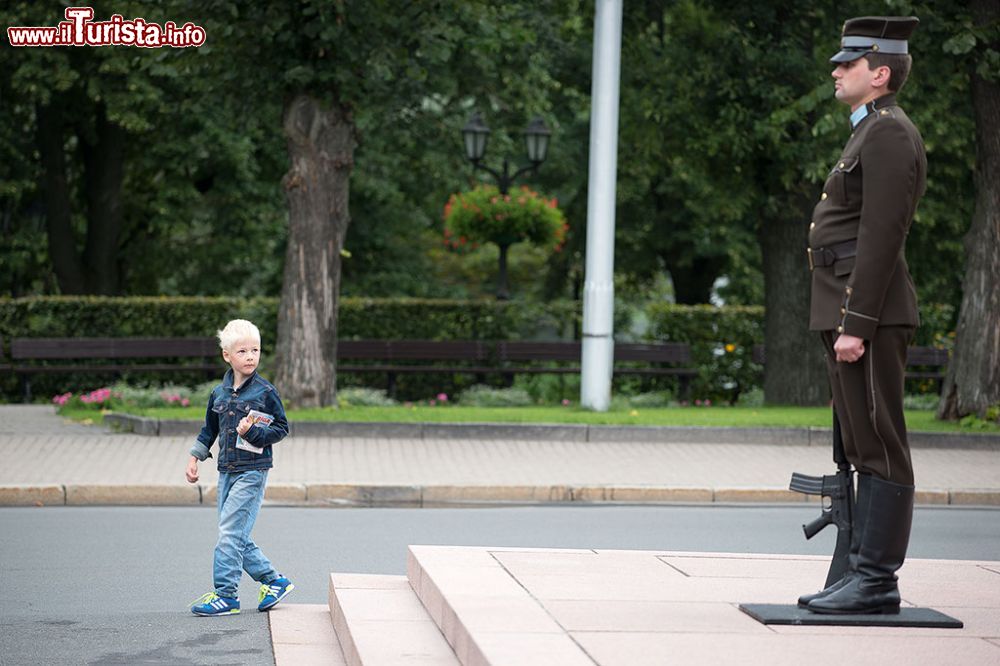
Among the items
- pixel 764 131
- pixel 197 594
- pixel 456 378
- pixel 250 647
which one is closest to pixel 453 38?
pixel 764 131

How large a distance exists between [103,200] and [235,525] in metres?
23.5

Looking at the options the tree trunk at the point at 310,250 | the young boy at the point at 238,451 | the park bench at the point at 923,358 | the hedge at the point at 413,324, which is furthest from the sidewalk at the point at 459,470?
the park bench at the point at 923,358

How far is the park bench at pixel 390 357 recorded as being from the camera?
23.4m

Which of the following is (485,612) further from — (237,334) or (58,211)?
(58,211)

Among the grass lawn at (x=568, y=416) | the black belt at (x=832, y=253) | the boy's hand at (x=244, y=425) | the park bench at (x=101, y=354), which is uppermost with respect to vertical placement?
the black belt at (x=832, y=253)

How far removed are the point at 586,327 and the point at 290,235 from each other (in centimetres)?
374

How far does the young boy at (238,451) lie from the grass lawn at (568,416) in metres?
8.98

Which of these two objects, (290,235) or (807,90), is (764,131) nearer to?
(807,90)

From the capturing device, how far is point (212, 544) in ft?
34.0

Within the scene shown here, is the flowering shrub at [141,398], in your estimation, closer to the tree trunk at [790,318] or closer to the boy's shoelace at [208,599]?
the tree trunk at [790,318]

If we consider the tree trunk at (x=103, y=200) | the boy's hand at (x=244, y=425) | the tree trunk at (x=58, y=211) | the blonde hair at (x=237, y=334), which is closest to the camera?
the boy's hand at (x=244, y=425)

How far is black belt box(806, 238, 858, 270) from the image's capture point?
643cm

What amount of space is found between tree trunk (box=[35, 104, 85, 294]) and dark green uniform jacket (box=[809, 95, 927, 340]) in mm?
24986

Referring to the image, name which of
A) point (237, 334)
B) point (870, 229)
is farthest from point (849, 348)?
point (237, 334)
